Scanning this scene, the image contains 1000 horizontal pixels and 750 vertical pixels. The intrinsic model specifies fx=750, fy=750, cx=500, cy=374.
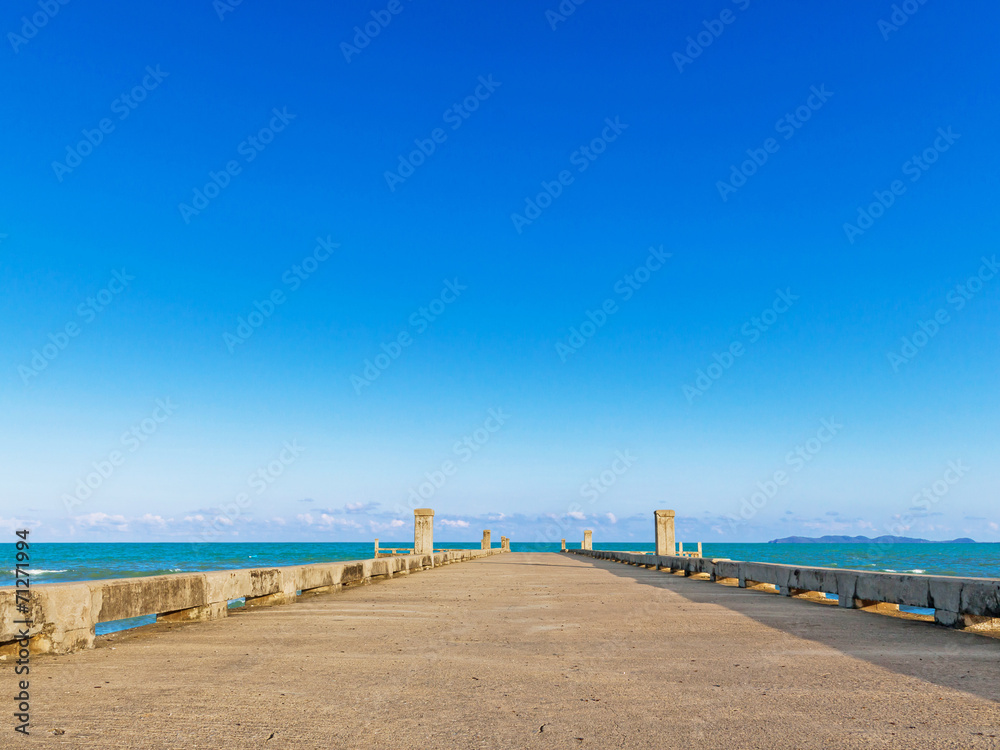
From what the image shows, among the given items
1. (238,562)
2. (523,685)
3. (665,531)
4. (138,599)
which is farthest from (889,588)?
(238,562)

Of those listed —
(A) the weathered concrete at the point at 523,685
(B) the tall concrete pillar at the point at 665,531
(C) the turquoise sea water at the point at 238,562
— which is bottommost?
(C) the turquoise sea water at the point at 238,562

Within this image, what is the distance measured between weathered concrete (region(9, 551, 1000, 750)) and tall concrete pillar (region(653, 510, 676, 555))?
16551mm

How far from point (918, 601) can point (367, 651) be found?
6.40 m

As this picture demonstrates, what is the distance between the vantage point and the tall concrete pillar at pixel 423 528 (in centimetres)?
2494

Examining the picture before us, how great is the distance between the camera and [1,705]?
439 centimetres

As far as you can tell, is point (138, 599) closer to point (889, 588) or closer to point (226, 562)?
point (889, 588)

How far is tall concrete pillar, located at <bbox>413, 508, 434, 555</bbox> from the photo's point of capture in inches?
982

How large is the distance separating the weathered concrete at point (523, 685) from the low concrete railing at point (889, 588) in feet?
1.06

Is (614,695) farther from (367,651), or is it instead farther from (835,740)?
(367,651)

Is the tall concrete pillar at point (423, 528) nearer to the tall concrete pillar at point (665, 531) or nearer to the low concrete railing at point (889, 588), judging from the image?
the tall concrete pillar at point (665, 531)

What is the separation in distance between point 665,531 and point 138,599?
20.7 metres

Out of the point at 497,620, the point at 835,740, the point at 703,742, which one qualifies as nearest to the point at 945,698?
the point at 835,740

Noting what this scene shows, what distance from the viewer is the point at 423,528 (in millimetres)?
25109

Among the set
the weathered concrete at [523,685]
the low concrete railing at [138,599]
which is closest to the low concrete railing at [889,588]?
the weathered concrete at [523,685]
